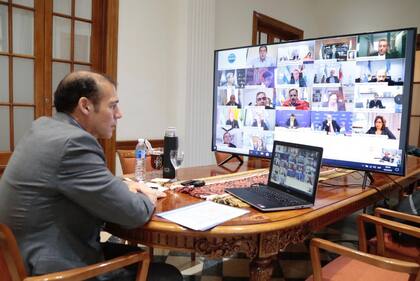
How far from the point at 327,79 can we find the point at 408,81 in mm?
398

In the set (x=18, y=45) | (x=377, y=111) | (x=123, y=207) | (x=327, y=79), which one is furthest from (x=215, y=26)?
(x=123, y=207)

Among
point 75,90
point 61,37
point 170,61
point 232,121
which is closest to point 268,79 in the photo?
point 232,121

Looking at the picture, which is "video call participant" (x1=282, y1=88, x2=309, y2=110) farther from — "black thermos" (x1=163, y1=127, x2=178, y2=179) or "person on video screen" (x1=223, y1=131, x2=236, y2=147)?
"black thermos" (x1=163, y1=127, x2=178, y2=179)

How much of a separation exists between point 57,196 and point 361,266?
124cm

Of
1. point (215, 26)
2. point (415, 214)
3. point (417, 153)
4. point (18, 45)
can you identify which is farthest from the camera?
point (215, 26)

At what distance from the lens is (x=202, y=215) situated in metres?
1.23

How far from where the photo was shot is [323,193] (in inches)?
65.2

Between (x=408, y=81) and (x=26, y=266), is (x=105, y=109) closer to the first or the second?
(x=26, y=266)

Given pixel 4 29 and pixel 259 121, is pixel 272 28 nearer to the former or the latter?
pixel 259 121

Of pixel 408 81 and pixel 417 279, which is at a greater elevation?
pixel 408 81

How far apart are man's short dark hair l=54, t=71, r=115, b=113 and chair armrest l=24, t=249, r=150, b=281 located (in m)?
0.53

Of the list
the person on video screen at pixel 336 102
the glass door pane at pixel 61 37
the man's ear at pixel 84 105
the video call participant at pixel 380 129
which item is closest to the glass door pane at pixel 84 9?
the glass door pane at pixel 61 37

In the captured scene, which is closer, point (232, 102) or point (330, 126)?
point (330, 126)

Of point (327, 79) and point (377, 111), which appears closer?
point (377, 111)
